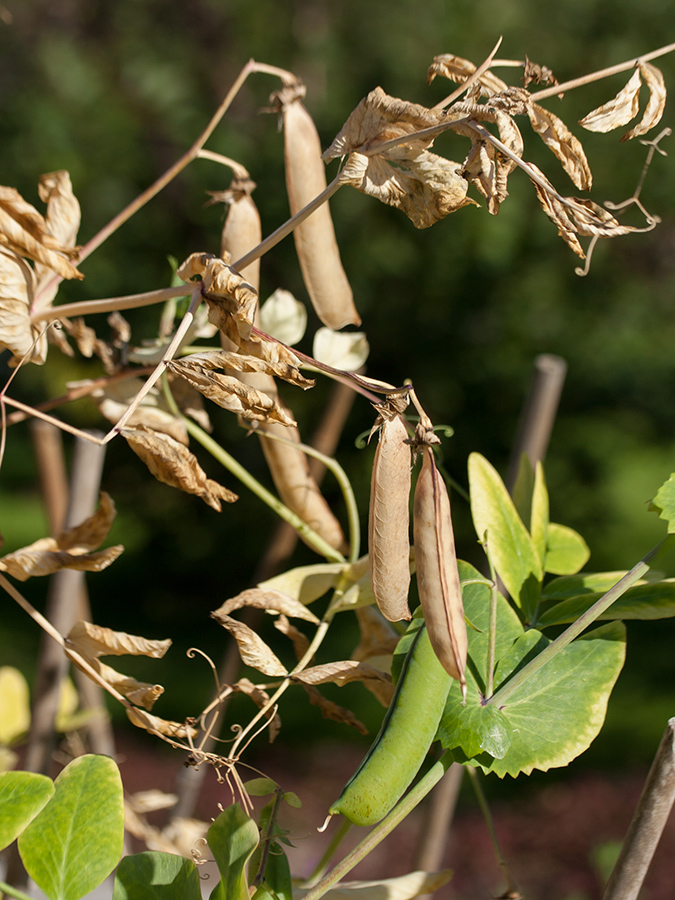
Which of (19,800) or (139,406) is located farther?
(139,406)

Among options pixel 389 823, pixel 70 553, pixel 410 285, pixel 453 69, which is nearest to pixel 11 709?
pixel 70 553

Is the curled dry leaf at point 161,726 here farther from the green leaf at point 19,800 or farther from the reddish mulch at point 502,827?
the reddish mulch at point 502,827

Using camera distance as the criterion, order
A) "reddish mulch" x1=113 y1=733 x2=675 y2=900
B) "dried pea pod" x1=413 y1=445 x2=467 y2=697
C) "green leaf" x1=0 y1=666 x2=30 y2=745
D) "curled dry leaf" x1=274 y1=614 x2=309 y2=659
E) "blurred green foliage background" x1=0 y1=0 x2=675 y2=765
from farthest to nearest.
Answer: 1. "blurred green foliage background" x1=0 y1=0 x2=675 y2=765
2. "reddish mulch" x1=113 y1=733 x2=675 y2=900
3. "green leaf" x1=0 y1=666 x2=30 y2=745
4. "curled dry leaf" x1=274 y1=614 x2=309 y2=659
5. "dried pea pod" x1=413 y1=445 x2=467 y2=697

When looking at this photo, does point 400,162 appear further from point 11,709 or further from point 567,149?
point 11,709

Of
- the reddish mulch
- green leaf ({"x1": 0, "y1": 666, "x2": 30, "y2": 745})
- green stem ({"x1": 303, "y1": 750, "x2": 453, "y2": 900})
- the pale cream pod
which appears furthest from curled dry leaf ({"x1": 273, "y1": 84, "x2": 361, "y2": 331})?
the reddish mulch

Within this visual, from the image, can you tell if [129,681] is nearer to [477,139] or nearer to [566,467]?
[477,139]

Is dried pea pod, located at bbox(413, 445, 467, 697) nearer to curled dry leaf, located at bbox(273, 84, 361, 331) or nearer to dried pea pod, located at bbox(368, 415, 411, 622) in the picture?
dried pea pod, located at bbox(368, 415, 411, 622)

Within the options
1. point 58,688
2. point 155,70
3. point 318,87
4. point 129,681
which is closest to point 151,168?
point 155,70

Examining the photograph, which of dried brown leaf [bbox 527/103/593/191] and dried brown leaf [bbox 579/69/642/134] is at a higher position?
dried brown leaf [bbox 579/69/642/134]
